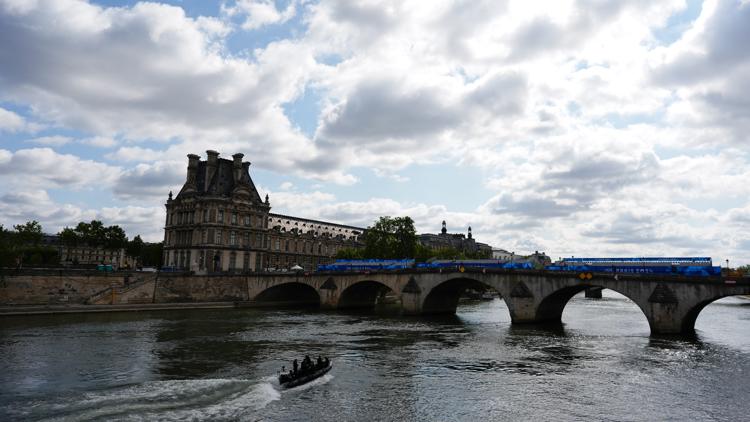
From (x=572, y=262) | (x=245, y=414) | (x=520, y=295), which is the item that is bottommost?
(x=245, y=414)

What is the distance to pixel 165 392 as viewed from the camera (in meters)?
26.0

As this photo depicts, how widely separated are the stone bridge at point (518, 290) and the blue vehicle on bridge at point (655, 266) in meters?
1.63

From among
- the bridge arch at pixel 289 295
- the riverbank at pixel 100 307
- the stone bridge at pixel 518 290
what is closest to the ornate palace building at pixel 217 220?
the bridge arch at pixel 289 295

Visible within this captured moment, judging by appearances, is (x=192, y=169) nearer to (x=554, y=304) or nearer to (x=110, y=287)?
(x=110, y=287)

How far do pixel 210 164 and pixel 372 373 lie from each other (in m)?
77.3

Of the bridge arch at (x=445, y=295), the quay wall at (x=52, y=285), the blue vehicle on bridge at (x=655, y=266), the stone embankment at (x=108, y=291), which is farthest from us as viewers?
the bridge arch at (x=445, y=295)

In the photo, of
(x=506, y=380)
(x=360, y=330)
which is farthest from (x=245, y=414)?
(x=360, y=330)

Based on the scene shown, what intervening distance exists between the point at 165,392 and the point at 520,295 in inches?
1561

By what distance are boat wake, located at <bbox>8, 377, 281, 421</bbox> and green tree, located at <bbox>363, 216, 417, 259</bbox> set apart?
76.3m

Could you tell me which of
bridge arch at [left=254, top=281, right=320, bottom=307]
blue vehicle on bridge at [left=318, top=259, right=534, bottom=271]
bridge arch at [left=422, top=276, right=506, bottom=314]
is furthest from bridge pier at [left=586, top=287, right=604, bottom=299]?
bridge arch at [left=254, top=281, right=320, bottom=307]

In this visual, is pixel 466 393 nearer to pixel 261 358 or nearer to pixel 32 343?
pixel 261 358

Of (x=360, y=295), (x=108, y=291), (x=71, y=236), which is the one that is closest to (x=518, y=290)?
(x=360, y=295)

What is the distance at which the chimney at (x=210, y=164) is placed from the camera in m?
100

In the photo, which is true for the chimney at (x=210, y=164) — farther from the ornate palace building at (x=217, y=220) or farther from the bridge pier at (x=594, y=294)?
the bridge pier at (x=594, y=294)
